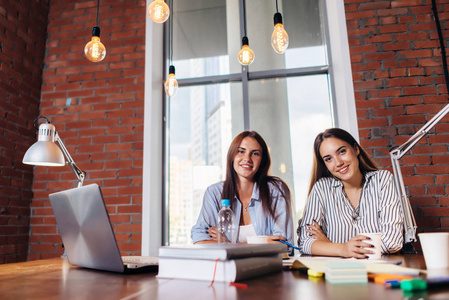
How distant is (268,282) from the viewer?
0.68m

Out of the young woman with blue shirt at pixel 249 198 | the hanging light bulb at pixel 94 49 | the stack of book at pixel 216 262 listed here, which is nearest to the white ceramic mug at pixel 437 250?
the stack of book at pixel 216 262

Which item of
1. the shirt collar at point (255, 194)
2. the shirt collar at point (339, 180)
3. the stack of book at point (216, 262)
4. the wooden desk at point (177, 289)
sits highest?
the shirt collar at point (339, 180)

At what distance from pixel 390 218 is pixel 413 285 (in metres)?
1.03

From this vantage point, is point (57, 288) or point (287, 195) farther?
point (287, 195)

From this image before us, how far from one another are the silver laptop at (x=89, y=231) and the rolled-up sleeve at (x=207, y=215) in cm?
81

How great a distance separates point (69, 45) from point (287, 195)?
235cm

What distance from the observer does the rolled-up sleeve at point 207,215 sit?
5.88 feet

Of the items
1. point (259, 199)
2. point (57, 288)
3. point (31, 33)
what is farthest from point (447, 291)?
point (31, 33)

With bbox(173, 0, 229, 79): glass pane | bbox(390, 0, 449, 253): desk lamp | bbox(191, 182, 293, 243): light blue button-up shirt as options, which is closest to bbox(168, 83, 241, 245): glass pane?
bbox(173, 0, 229, 79): glass pane

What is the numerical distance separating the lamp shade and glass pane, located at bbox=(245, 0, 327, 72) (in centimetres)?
191

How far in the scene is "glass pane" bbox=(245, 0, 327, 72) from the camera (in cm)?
291

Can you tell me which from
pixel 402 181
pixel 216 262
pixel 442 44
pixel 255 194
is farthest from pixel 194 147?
pixel 216 262

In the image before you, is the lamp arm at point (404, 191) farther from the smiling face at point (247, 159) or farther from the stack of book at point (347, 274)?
the stack of book at point (347, 274)

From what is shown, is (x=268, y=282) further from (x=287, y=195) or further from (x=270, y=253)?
(x=287, y=195)
